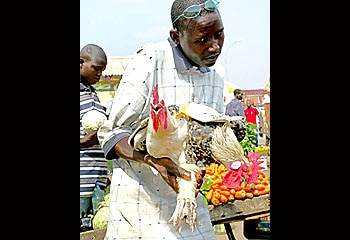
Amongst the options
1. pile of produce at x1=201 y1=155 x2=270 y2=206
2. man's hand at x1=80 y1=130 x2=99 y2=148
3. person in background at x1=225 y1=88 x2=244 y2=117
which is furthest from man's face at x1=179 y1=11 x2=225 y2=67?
person in background at x1=225 y1=88 x2=244 y2=117

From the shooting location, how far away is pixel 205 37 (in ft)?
7.20

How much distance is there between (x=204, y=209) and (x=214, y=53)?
0.66 metres

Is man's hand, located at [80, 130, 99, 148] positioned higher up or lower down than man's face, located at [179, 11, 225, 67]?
lower down

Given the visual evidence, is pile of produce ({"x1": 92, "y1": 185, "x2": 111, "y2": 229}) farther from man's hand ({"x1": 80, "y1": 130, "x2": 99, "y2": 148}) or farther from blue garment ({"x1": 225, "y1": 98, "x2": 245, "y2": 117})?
blue garment ({"x1": 225, "y1": 98, "x2": 245, "y2": 117})

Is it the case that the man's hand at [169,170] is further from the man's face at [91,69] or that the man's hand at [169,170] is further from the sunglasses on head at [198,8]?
the man's face at [91,69]

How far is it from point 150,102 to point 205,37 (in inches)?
12.9

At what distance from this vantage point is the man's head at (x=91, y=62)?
3.85 metres

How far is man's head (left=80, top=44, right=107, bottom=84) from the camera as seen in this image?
12.6 feet

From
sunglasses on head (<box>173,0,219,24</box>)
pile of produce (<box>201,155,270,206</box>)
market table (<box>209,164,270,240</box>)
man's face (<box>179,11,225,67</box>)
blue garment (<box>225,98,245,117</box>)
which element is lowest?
market table (<box>209,164,270,240</box>)

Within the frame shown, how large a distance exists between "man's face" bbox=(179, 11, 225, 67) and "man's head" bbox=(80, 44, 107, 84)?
1683mm
